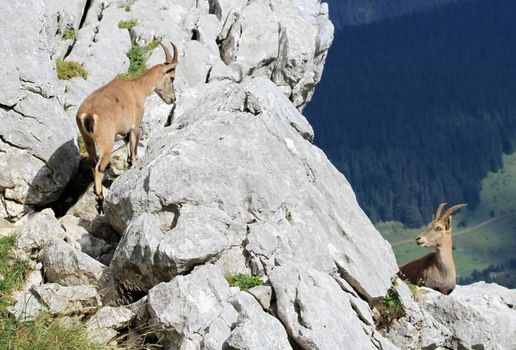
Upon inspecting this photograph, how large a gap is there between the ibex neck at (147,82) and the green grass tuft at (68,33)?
4678 mm

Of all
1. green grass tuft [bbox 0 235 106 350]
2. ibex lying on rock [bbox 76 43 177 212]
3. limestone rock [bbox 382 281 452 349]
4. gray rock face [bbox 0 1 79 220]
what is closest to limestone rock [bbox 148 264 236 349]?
green grass tuft [bbox 0 235 106 350]

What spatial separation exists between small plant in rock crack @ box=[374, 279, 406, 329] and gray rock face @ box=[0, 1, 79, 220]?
22.8ft

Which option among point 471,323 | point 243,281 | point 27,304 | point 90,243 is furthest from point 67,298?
point 471,323

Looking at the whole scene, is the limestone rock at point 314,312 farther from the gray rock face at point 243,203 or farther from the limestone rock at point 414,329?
the limestone rock at point 414,329

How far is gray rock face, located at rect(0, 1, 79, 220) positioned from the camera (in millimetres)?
17875

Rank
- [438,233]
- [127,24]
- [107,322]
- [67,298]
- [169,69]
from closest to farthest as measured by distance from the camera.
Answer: [107,322] < [67,298] < [169,69] < [438,233] < [127,24]

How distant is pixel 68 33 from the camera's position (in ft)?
81.6

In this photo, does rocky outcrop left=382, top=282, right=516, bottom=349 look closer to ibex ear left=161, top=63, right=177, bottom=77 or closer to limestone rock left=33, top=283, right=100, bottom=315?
limestone rock left=33, top=283, right=100, bottom=315

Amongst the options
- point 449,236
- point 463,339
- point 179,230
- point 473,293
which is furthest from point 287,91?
point 179,230

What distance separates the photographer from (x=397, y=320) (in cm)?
1563

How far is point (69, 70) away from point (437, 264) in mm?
10445

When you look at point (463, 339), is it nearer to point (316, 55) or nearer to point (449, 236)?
point (449, 236)

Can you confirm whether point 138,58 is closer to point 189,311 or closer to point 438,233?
point 438,233

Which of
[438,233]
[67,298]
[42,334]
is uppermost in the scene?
[42,334]
